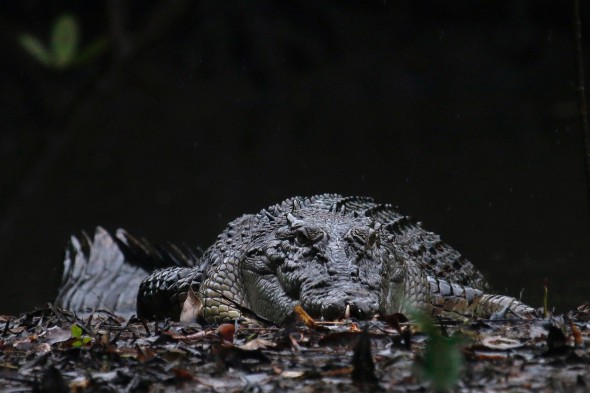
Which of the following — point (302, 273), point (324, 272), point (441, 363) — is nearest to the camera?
point (441, 363)

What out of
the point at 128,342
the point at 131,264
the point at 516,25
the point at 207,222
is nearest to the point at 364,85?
the point at 516,25

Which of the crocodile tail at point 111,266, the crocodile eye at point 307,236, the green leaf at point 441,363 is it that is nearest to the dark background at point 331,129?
the crocodile tail at point 111,266

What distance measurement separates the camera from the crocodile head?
137 inches

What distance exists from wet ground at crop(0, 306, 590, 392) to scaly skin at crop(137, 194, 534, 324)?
1.67 feet

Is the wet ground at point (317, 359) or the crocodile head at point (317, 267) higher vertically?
the crocodile head at point (317, 267)

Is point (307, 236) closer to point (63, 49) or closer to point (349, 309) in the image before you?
point (349, 309)

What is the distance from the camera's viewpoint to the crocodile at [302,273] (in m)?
3.75

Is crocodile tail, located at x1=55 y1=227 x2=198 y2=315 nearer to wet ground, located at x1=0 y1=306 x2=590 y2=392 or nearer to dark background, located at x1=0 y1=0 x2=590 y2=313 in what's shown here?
dark background, located at x1=0 y1=0 x2=590 y2=313

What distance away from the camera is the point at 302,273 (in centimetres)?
392

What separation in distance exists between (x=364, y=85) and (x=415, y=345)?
11.1m

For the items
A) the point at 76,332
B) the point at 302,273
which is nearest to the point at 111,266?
the point at 302,273

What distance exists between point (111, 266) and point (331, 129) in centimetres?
666

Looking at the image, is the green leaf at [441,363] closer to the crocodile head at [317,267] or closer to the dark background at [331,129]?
the crocodile head at [317,267]

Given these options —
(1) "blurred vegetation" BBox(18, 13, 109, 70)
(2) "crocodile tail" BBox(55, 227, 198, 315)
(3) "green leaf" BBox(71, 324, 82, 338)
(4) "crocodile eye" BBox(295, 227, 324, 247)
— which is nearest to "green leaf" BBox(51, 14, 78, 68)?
(1) "blurred vegetation" BBox(18, 13, 109, 70)
